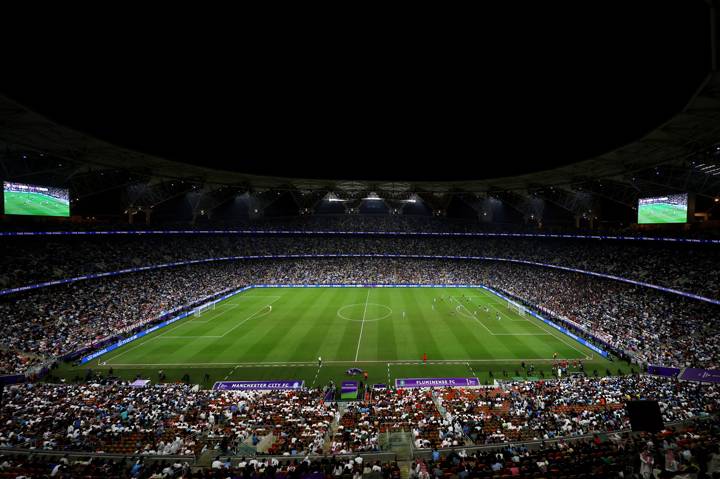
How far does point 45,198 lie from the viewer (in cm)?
3606

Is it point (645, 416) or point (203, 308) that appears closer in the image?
point (645, 416)

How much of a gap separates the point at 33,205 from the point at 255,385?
31.6 m

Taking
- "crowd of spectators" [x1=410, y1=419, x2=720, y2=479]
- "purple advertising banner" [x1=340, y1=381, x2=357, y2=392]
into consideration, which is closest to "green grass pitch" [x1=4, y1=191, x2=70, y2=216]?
"purple advertising banner" [x1=340, y1=381, x2=357, y2=392]

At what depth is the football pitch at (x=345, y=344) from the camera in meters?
26.6

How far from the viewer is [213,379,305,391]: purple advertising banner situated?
23766 millimetres

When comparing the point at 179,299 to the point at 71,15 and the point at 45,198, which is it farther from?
the point at 71,15

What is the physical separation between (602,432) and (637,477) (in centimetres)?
673

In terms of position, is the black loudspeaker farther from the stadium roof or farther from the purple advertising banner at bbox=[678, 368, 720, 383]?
the stadium roof

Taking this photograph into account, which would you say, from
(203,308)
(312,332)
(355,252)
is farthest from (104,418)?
(355,252)

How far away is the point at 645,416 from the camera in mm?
11586

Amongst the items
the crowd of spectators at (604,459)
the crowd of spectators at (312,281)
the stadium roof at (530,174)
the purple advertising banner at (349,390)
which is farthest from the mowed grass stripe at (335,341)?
the stadium roof at (530,174)

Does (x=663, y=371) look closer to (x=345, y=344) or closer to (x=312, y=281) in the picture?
(x=345, y=344)

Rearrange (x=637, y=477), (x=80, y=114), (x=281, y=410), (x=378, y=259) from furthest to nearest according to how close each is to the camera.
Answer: (x=378, y=259) → (x=80, y=114) → (x=281, y=410) → (x=637, y=477)

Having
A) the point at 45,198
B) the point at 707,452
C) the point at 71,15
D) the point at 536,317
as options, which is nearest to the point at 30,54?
the point at 71,15
